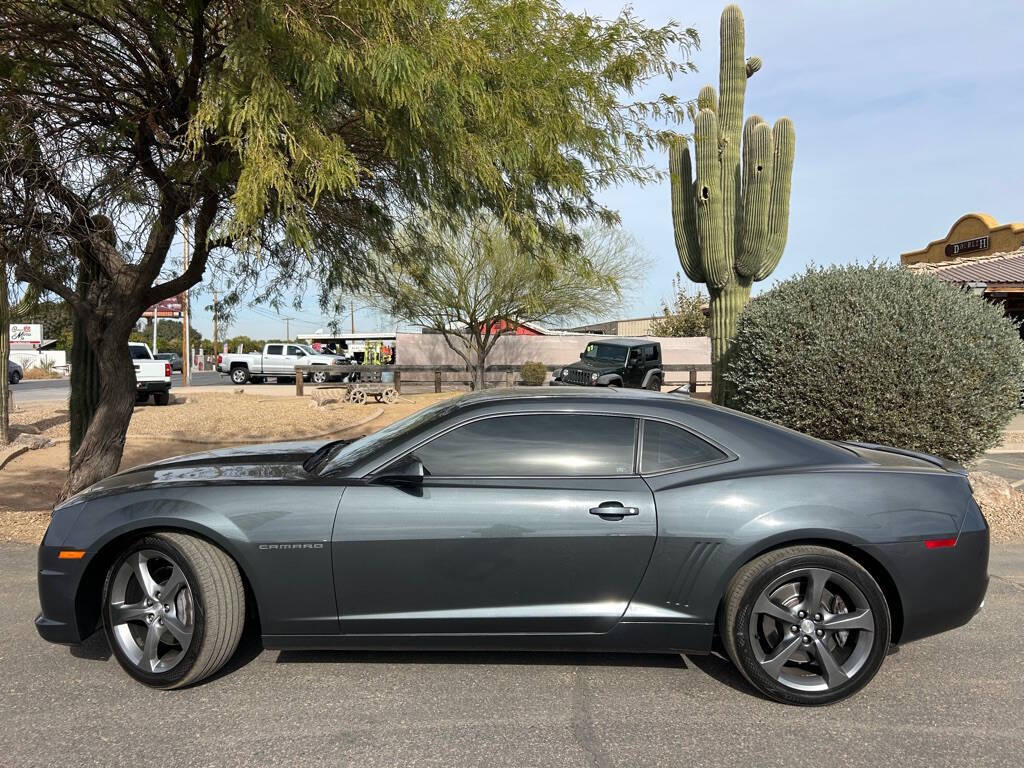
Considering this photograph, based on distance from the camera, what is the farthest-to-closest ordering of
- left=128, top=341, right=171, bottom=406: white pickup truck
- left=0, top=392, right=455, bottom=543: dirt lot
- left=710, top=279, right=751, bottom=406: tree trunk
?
left=128, top=341, right=171, bottom=406: white pickup truck < left=710, top=279, right=751, bottom=406: tree trunk < left=0, top=392, right=455, bottom=543: dirt lot

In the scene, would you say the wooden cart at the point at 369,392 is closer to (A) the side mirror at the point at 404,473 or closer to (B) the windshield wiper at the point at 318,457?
(B) the windshield wiper at the point at 318,457

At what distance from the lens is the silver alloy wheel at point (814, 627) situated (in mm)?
3309

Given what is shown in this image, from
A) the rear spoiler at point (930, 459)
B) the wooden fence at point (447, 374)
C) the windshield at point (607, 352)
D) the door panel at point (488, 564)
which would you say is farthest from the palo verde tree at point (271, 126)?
the wooden fence at point (447, 374)

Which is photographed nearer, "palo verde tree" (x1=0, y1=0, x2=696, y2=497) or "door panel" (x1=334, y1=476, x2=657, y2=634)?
"door panel" (x1=334, y1=476, x2=657, y2=634)

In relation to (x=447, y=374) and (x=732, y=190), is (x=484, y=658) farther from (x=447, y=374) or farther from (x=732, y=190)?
(x=447, y=374)

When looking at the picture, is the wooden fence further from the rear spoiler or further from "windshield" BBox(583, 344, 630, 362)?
the rear spoiler

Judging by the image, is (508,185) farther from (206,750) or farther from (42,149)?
(206,750)

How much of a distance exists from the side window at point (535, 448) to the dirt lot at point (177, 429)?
453 centimetres

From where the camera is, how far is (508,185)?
19.8 ft

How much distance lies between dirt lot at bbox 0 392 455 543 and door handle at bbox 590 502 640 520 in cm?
515

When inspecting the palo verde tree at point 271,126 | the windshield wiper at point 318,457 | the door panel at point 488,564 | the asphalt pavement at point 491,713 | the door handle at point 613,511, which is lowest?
the asphalt pavement at point 491,713

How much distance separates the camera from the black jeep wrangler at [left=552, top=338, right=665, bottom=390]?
1948 centimetres

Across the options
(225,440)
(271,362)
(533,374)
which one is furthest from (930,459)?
(271,362)

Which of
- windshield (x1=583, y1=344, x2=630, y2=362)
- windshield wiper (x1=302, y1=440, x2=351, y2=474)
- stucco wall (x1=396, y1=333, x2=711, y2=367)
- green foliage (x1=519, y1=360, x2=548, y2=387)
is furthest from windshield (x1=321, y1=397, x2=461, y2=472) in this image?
stucco wall (x1=396, y1=333, x2=711, y2=367)
